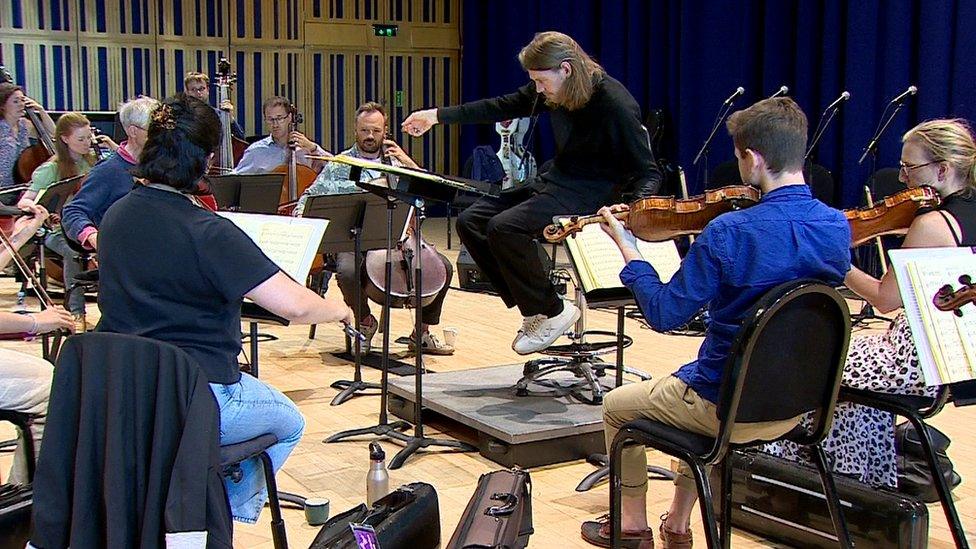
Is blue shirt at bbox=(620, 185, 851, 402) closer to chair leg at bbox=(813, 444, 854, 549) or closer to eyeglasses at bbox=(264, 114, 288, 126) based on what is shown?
chair leg at bbox=(813, 444, 854, 549)

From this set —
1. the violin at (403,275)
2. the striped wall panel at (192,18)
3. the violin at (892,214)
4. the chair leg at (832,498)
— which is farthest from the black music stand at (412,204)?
the striped wall panel at (192,18)

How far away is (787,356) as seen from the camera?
2439 millimetres

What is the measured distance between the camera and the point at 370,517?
262 cm

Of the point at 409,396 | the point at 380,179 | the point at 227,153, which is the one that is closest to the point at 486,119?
the point at 380,179

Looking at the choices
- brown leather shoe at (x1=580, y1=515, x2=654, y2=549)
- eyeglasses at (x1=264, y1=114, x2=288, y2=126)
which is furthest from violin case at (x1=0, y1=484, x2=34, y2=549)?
eyeglasses at (x1=264, y1=114, x2=288, y2=126)

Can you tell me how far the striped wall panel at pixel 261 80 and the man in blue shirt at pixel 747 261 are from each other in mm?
9816

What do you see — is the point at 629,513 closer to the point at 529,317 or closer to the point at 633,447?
the point at 633,447

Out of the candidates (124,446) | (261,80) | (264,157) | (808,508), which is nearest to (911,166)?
(808,508)

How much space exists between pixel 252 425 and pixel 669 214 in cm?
134

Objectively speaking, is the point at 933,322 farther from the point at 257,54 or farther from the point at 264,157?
the point at 257,54

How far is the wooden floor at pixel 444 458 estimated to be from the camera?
11.0 ft

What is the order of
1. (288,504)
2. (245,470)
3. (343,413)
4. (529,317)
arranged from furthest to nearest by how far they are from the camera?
(343,413) < (529,317) < (288,504) < (245,470)

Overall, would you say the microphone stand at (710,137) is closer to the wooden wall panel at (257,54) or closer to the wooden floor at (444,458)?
the wooden floor at (444,458)

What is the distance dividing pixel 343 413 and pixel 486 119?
4.68 feet
